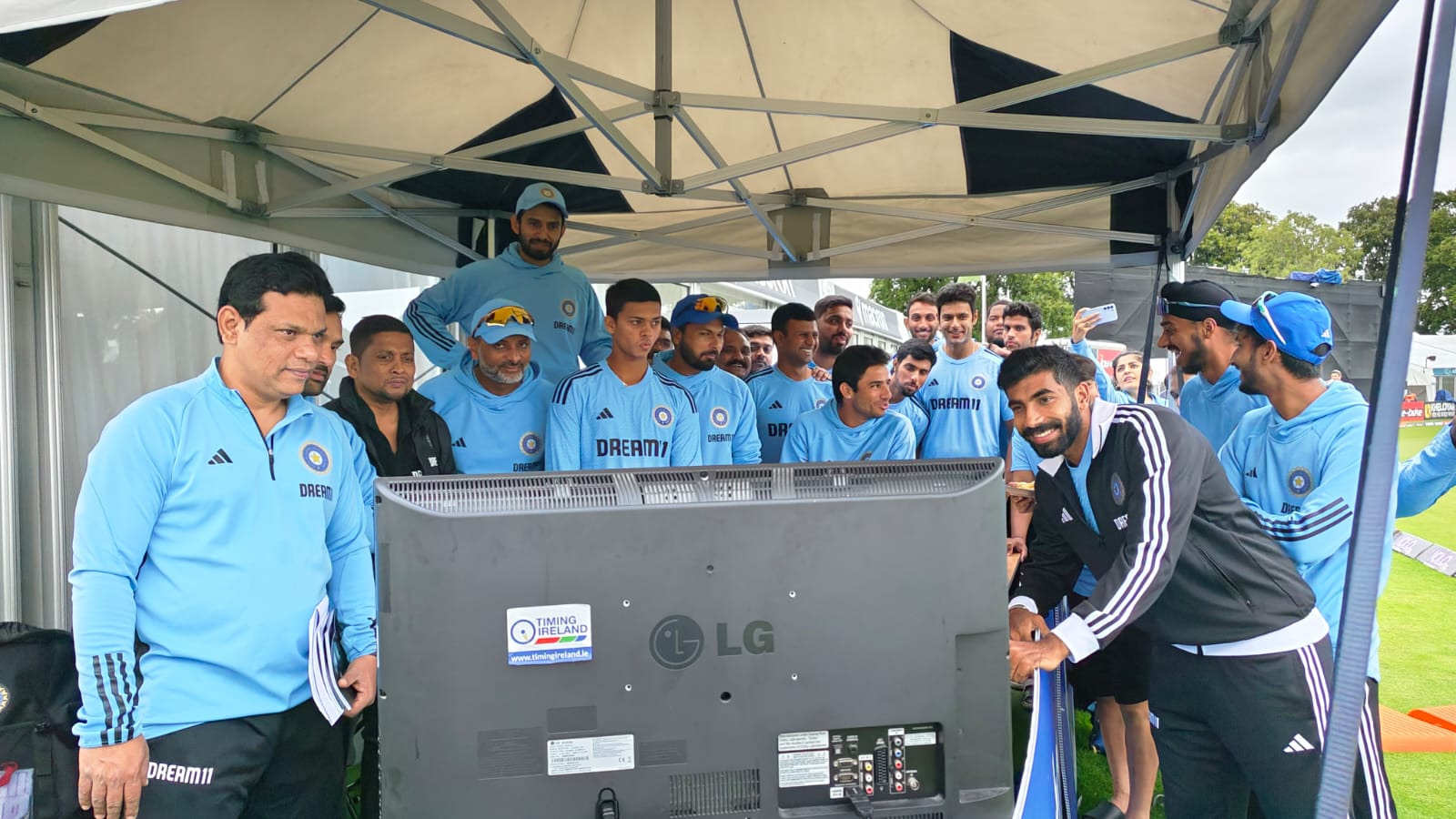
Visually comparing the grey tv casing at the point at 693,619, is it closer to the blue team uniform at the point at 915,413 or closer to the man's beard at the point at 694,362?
the man's beard at the point at 694,362

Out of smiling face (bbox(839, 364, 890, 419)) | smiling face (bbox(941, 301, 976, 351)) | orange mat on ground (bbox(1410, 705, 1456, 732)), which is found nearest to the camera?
smiling face (bbox(839, 364, 890, 419))

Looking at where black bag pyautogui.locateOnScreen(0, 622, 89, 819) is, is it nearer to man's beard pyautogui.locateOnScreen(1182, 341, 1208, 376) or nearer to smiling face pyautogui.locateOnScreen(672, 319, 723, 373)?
smiling face pyautogui.locateOnScreen(672, 319, 723, 373)

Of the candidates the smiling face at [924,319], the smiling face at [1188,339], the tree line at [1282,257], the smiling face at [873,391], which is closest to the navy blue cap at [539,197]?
the smiling face at [873,391]

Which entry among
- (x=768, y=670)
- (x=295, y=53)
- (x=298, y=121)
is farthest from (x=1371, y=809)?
(x=298, y=121)

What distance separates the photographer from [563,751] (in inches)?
39.5

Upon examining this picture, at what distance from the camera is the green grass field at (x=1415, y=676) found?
3.27 metres

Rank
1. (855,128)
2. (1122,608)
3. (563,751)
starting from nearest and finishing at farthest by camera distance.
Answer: (563,751), (1122,608), (855,128)

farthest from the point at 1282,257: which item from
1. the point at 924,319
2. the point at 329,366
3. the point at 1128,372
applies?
the point at 329,366

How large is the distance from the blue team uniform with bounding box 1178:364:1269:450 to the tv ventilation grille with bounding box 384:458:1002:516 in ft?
8.29

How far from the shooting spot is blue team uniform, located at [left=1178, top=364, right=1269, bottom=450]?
319cm

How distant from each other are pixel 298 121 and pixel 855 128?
223cm

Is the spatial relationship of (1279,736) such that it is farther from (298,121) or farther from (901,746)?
(298,121)

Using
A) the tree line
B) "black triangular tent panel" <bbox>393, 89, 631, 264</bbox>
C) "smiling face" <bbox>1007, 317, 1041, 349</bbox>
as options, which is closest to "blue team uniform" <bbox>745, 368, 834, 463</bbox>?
"smiling face" <bbox>1007, 317, 1041, 349</bbox>

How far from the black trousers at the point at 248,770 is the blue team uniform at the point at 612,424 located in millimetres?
1265
